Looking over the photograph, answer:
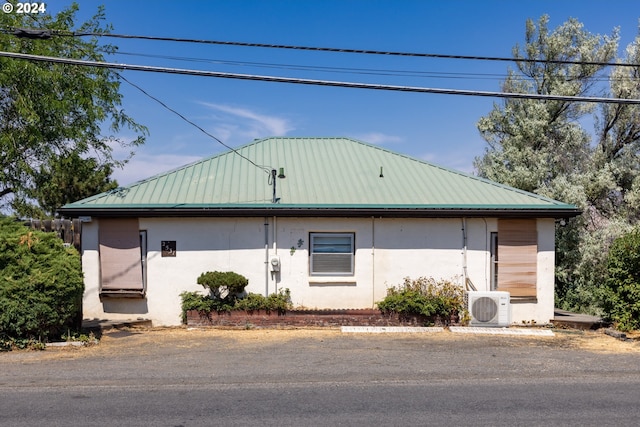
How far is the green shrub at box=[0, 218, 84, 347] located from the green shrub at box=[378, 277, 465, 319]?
6957 millimetres

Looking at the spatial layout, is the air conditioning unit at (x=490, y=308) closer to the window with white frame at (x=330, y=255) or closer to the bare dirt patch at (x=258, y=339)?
the bare dirt patch at (x=258, y=339)

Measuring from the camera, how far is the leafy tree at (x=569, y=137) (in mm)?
20750

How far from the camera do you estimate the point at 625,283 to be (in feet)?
39.9

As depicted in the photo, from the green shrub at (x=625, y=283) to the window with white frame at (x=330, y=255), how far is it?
610 centimetres

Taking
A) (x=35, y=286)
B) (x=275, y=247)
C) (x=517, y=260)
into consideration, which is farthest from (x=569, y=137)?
(x=35, y=286)

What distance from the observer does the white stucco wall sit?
521 inches

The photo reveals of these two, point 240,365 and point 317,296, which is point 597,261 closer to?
point 317,296

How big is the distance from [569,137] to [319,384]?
58.1 feet

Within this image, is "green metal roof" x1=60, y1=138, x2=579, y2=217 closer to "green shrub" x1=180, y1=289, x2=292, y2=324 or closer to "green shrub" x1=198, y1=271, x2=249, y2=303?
"green shrub" x1=198, y1=271, x2=249, y2=303

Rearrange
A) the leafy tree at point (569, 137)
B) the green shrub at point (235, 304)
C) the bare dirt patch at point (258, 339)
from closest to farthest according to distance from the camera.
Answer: the bare dirt patch at point (258, 339) → the green shrub at point (235, 304) → the leafy tree at point (569, 137)

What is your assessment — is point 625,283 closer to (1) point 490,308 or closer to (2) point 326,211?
(1) point 490,308

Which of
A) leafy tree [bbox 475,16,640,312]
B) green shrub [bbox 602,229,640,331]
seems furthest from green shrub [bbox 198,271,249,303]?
leafy tree [bbox 475,16,640,312]

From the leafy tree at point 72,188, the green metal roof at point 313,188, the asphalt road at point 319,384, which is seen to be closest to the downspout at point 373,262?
the green metal roof at point 313,188

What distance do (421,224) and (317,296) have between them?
324 centimetres
